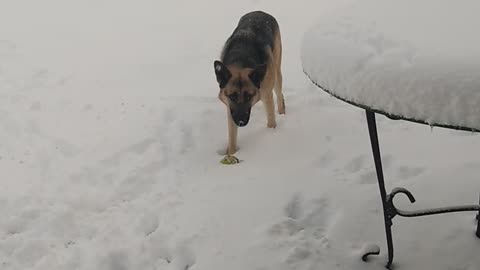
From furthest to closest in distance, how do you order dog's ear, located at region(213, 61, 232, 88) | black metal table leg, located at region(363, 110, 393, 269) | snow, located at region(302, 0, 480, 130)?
1. dog's ear, located at region(213, 61, 232, 88)
2. black metal table leg, located at region(363, 110, 393, 269)
3. snow, located at region(302, 0, 480, 130)

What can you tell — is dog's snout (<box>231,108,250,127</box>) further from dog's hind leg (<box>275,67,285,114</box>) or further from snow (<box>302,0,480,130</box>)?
snow (<box>302,0,480,130</box>)

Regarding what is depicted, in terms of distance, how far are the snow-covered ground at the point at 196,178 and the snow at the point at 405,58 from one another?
0.43m

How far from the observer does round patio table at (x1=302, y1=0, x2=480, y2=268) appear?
5.67 ft

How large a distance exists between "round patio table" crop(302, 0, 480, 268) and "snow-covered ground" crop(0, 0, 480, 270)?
44 cm

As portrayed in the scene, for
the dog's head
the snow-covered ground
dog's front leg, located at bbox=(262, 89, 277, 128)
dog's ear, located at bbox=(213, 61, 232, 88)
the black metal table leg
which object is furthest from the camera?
dog's front leg, located at bbox=(262, 89, 277, 128)

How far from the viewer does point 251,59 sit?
4.64 metres

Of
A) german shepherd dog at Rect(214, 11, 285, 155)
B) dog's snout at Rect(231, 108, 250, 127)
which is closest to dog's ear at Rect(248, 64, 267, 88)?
german shepherd dog at Rect(214, 11, 285, 155)

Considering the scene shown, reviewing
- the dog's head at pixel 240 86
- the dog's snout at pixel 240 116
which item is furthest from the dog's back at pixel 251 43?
the dog's snout at pixel 240 116

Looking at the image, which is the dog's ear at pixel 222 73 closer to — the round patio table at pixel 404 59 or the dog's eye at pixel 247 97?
the dog's eye at pixel 247 97

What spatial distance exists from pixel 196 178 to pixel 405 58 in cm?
238

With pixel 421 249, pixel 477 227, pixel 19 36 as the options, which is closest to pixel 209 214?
pixel 421 249

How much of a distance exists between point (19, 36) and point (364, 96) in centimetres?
706

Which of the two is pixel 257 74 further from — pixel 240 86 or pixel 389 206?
pixel 389 206

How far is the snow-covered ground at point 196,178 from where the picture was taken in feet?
10.0
